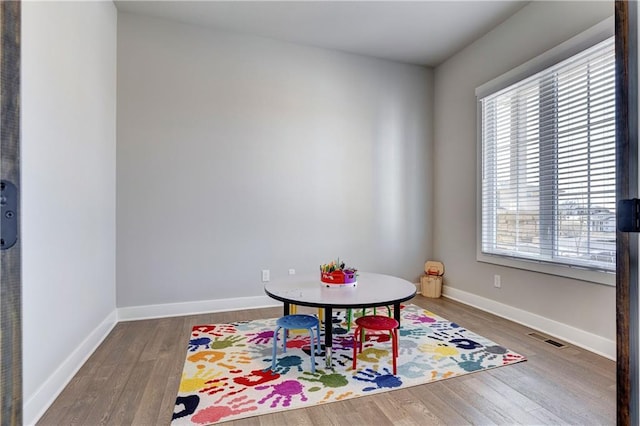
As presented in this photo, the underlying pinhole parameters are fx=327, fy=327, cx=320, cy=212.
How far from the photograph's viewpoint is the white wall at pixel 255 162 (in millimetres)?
3260

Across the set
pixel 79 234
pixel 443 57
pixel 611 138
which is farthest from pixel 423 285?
pixel 79 234

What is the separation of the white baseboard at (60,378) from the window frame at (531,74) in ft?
11.4

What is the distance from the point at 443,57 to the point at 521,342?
335 centimetres

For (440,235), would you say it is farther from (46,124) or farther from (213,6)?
(46,124)

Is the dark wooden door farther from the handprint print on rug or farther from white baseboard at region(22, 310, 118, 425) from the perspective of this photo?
the handprint print on rug

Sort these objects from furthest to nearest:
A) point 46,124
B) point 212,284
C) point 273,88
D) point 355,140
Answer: point 355,140, point 273,88, point 212,284, point 46,124

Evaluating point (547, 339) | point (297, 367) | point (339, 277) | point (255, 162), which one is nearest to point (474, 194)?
point (547, 339)

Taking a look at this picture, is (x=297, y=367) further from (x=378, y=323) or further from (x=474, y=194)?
(x=474, y=194)

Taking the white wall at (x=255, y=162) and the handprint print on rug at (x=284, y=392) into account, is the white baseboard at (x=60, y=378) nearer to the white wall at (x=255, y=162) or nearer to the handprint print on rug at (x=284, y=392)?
the white wall at (x=255, y=162)

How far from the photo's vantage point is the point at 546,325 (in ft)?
9.42

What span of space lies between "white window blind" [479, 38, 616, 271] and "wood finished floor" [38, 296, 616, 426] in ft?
2.86

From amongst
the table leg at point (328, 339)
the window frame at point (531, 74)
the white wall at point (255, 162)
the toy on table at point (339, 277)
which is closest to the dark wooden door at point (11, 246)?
the table leg at point (328, 339)

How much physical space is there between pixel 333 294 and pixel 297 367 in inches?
21.2

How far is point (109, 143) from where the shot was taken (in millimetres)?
3020
